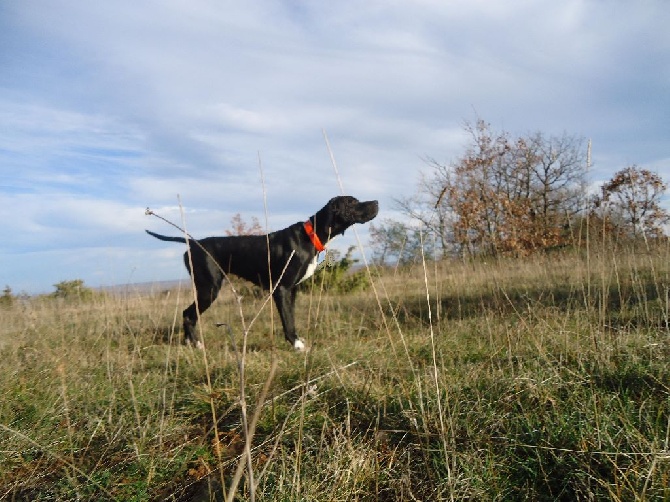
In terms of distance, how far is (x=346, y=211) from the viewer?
5.27 m

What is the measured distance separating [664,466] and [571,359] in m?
1.18

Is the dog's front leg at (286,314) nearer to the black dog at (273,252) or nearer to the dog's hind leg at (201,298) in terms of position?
the black dog at (273,252)

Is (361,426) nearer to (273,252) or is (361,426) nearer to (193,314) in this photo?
(273,252)

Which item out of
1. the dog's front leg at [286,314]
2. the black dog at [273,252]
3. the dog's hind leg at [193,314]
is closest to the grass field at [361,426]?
the dog's front leg at [286,314]

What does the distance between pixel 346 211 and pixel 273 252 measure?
1.03 m

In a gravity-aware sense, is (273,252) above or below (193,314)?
above

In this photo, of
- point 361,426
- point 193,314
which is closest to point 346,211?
point 193,314

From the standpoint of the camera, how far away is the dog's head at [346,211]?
529cm

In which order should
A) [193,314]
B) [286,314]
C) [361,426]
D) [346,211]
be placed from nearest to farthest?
[361,426]
[286,314]
[193,314]
[346,211]

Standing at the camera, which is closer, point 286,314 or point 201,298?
point 286,314

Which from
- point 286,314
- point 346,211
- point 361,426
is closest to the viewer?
point 361,426

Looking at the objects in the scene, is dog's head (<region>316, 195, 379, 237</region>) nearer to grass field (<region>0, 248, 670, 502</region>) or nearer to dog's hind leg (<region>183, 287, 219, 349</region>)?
dog's hind leg (<region>183, 287, 219, 349</region>)

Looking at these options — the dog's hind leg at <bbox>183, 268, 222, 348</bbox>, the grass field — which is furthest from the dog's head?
the grass field

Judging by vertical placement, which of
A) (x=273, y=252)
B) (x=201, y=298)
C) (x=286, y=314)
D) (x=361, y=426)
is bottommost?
(x=361, y=426)
